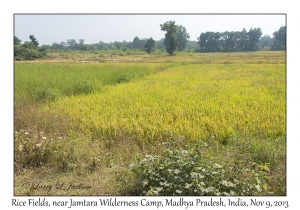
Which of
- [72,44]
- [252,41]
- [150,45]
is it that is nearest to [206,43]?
[252,41]

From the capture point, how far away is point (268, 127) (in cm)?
394

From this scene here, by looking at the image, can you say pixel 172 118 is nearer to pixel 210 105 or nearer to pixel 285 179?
pixel 210 105

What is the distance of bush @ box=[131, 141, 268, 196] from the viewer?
224cm

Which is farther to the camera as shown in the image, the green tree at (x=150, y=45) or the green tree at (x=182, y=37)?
the green tree at (x=150, y=45)

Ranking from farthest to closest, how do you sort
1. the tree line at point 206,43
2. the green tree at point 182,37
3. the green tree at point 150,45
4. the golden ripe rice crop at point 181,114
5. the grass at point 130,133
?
the green tree at point 150,45 → the green tree at point 182,37 → the tree line at point 206,43 → the golden ripe rice crop at point 181,114 → the grass at point 130,133

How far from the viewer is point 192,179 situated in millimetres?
2254

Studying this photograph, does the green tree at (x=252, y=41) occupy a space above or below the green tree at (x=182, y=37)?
below

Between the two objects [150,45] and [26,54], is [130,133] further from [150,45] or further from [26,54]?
[150,45]

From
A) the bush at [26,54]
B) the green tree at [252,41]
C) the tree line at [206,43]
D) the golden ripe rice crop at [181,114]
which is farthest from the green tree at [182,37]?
the golden ripe rice crop at [181,114]

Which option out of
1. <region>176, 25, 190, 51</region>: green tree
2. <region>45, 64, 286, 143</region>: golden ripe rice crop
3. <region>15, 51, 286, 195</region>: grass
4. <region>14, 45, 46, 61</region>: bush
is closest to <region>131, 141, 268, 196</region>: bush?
<region>15, 51, 286, 195</region>: grass

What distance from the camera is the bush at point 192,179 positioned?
7.34ft

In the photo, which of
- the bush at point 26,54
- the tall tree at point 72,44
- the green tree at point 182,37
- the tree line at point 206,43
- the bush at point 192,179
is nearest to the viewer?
the bush at point 192,179

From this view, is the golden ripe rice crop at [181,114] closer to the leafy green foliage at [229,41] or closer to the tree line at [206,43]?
the tree line at [206,43]

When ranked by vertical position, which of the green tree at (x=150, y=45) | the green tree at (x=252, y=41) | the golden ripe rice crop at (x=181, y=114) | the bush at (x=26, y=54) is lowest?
the golden ripe rice crop at (x=181, y=114)
